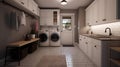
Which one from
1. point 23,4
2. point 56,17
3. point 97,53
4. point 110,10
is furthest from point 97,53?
point 56,17

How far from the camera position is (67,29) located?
7.77 metres

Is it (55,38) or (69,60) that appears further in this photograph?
(55,38)

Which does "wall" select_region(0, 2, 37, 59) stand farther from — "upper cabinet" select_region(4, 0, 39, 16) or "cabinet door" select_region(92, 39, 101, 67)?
"cabinet door" select_region(92, 39, 101, 67)

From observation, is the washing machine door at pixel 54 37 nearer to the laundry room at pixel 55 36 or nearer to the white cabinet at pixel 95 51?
the laundry room at pixel 55 36

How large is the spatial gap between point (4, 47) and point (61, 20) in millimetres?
4872

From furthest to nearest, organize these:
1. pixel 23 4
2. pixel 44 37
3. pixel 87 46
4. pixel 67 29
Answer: pixel 67 29 → pixel 44 37 → pixel 87 46 → pixel 23 4

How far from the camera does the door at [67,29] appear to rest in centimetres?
773

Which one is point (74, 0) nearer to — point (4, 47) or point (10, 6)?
point (10, 6)

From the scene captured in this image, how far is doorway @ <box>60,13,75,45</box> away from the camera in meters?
7.73

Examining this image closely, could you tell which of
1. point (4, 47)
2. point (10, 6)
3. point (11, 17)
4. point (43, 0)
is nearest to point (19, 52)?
point (4, 47)

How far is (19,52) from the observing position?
3482 millimetres

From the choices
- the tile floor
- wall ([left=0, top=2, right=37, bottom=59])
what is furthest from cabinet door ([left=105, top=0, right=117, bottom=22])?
wall ([left=0, top=2, right=37, bottom=59])

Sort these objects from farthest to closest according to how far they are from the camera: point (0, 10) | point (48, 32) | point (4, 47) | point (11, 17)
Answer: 1. point (48, 32)
2. point (11, 17)
3. point (4, 47)
4. point (0, 10)

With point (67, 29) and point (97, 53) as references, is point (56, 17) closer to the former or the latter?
point (67, 29)
